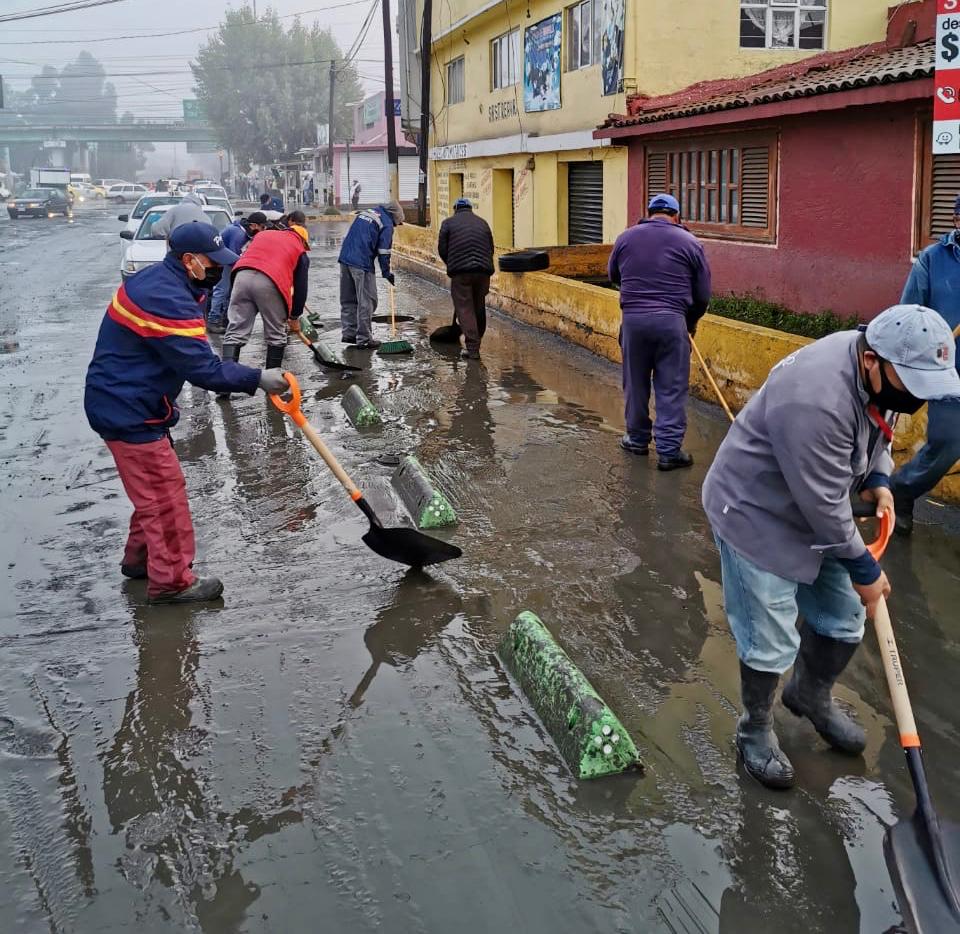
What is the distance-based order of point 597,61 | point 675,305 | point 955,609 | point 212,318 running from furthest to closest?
point 597,61, point 212,318, point 675,305, point 955,609

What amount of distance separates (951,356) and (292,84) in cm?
8142

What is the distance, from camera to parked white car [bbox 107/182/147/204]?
7762cm

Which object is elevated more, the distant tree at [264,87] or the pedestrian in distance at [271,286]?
the distant tree at [264,87]

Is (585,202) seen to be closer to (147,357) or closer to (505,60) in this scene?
(505,60)

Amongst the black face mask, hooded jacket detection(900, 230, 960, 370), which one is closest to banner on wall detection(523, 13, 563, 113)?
hooded jacket detection(900, 230, 960, 370)

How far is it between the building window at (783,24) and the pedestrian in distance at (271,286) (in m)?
9.42

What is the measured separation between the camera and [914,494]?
606cm

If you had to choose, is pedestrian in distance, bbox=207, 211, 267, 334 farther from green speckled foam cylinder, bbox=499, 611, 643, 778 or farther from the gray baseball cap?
the gray baseball cap

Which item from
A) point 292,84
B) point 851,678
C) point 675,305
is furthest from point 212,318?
point 292,84

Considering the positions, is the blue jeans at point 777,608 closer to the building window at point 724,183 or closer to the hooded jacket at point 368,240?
the building window at point 724,183

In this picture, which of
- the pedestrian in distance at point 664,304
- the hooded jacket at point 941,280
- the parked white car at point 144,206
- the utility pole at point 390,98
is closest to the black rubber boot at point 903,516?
the hooded jacket at point 941,280

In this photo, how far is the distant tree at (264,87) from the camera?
78875mm

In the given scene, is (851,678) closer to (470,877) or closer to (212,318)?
(470,877)

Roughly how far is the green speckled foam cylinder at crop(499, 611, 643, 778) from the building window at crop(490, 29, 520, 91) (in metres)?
19.0
